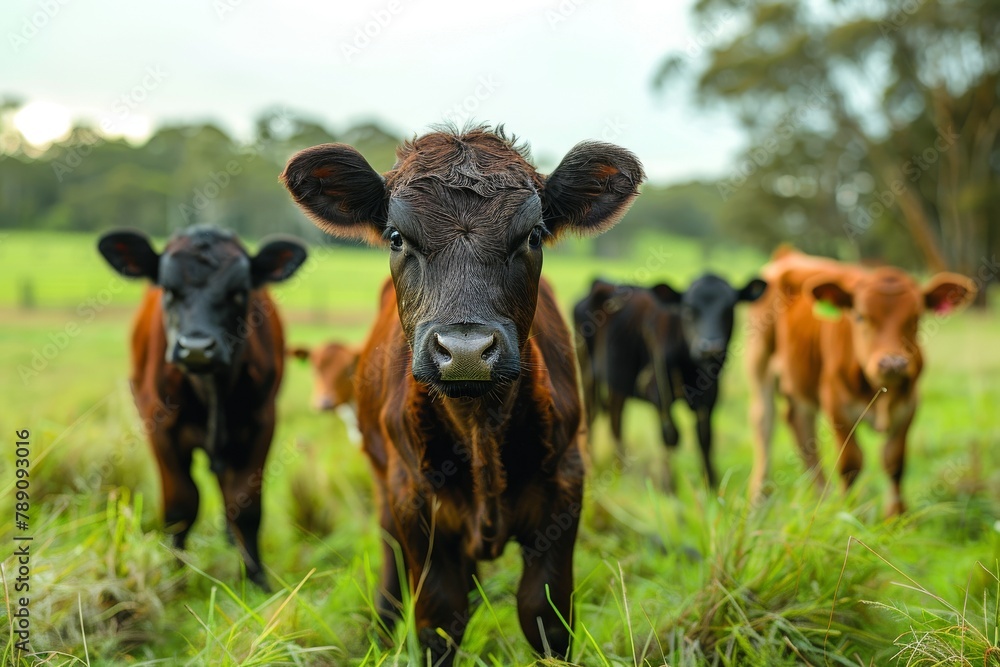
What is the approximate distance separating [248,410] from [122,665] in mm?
1734

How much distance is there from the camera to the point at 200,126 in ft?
54.3

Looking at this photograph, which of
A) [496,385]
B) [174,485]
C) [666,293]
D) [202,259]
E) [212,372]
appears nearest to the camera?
[496,385]

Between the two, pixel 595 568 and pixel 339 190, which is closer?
pixel 339 190

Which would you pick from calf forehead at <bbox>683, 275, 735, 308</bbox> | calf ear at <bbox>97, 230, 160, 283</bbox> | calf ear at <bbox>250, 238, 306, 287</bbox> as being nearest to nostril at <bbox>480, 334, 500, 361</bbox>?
calf ear at <bbox>250, 238, 306, 287</bbox>

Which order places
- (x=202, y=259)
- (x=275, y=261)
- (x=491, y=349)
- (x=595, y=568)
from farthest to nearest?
1. (x=275, y=261)
2. (x=202, y=259)
3. (x=595, y=568)
4. (x=491, y=349)

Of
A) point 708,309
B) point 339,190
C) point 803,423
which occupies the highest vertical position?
point 339,190

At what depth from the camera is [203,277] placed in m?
4.54

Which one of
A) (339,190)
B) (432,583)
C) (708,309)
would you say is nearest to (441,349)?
(339,190)

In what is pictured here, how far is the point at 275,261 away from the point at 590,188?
8.36 ft

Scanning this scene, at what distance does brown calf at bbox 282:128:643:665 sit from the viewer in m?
2.83

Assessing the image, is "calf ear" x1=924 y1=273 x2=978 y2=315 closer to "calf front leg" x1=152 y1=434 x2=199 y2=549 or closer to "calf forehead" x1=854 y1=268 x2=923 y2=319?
"calf forehead" x1=854 y1=268 x2=923 y2=319

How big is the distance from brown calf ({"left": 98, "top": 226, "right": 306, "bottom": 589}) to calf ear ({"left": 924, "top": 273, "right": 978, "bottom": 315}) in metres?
4.54

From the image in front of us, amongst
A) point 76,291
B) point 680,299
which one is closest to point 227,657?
point 680,299

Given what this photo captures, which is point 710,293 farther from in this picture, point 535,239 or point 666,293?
point 535,239
